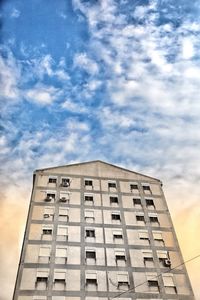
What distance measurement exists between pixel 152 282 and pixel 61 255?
313 inches

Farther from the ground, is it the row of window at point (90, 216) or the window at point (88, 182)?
the window at point (88, 182)

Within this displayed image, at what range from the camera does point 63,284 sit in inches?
937

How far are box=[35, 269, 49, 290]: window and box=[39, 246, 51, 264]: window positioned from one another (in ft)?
3.01

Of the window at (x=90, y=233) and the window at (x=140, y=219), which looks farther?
the window at (x=140, y=219)

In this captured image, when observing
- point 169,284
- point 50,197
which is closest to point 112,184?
point 50,197

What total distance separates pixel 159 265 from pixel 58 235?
936 centimetres

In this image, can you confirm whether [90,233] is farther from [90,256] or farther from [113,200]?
[113,200]

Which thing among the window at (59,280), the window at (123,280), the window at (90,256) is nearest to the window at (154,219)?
the window at (123,280)

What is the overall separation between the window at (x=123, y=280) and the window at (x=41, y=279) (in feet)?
19.3

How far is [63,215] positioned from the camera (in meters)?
29.3

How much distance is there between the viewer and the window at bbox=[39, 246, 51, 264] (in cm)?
2521

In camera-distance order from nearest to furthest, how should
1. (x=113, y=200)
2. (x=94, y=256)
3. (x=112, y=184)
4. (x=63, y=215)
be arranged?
(x=94, y=256), (x=63, y=215), (x=113, y=200), (x=112, y=184)

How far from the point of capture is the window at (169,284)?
80.5 ft

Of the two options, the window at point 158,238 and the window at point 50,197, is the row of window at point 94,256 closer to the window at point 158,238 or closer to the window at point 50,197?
the window at point 158,238
